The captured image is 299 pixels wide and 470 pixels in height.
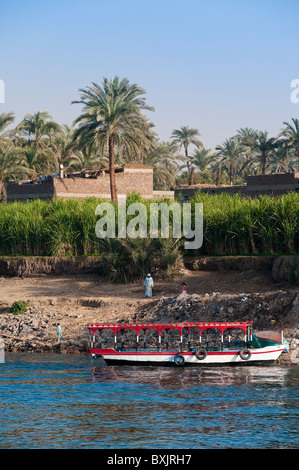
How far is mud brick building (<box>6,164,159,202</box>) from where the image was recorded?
67.9 meters

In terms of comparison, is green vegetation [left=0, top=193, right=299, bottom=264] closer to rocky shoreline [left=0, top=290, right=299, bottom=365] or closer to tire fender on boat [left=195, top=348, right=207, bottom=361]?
rocky shoreline [left=0, top=290, right=299, bottom=365]

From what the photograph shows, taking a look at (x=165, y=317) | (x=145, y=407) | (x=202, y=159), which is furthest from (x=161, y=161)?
(x=145, y=407)

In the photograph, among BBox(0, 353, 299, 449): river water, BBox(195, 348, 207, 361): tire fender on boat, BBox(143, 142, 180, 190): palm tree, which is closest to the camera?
BBox(0, 353, 299, 449): river water

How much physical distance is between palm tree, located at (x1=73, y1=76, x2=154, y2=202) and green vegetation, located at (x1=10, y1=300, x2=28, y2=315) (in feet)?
71.4

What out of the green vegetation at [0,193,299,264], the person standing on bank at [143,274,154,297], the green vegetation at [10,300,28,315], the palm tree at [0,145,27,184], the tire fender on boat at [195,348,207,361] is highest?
the palm tree at [0,145,27,184]

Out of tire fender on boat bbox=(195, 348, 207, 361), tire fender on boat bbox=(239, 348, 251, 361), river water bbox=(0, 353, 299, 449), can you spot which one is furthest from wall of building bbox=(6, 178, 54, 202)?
tire fender on boat bbox=(239, 348, 251, 361)

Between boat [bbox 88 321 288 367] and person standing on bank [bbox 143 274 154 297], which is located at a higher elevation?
person standing on bank [bbox 143 274 154 297]

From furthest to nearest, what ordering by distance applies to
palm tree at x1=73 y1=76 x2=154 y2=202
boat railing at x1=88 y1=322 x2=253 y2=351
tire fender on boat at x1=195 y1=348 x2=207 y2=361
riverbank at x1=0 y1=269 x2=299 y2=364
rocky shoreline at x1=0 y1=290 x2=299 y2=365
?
palm tree at x1=73 y1=76 x2=154 y2=202 < riverbank at x1=0 y1=269 x2=299 y2=364 < rocky shoreline at x1=0 y1=290 x2=299 y2=365 < boat railing at x1=88 y1=322 x2=253 y2=351 < tire fender on boat at x1=195 y1=348 x2=207 y2=361

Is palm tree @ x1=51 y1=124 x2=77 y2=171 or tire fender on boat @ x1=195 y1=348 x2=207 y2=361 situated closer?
tire fender on boat @ x1=195 y1=348 x2=207 y2=361

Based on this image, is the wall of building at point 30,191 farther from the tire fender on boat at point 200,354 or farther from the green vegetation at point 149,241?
the tire fender on boat at point 200,354

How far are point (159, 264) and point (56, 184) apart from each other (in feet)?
75.4

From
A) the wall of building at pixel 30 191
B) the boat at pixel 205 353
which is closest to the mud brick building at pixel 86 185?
the wall of building at pixel 30 191

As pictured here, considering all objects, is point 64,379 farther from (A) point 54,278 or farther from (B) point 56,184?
(B) point 56,184
